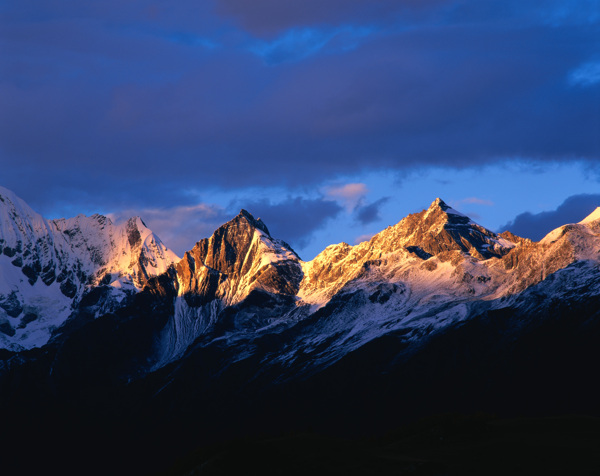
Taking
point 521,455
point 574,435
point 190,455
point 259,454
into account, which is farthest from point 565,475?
point 190,455

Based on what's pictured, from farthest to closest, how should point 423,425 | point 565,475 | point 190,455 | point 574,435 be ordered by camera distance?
point 190,455 < point 423,425 < point 574,435 < point 565,475

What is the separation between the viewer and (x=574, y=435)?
99.6m

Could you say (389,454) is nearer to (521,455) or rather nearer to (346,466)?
(346,466)

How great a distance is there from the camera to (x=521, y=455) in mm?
91188

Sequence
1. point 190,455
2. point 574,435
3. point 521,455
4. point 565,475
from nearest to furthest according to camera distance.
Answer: point 565,475 < point 521,455 < point 574,435 < point 190,455

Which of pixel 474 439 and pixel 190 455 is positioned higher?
pixel 190 455

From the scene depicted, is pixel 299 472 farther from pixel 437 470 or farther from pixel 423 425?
pixel 423 425

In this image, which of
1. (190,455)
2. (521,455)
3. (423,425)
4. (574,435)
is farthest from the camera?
(190,455)

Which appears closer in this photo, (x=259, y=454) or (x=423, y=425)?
(x=259, y=454)

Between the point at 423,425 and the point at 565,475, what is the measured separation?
32847 millimetres

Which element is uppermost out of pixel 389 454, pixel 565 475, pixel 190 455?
pixel 190 455

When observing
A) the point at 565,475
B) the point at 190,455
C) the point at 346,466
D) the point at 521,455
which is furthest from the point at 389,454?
the point at 190,455

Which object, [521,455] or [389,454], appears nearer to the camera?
[521,455]

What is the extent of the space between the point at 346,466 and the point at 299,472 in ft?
14.4
